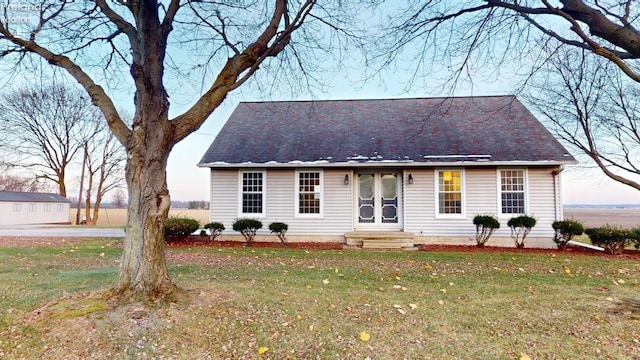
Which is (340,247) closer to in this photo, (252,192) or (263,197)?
(263,197)

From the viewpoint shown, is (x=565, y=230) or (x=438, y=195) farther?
(x=438, y=195)

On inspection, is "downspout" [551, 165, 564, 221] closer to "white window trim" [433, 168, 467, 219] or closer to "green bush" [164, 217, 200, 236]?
"white window trim" [433, 168, 467, 219]

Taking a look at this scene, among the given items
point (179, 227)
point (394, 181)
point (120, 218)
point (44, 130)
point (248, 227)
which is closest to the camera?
point (248, 227)

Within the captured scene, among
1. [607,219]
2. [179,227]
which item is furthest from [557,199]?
[607,219]

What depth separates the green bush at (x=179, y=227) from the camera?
1120 cm

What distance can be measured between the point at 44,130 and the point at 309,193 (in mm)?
27318

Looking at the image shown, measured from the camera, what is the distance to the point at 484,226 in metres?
10.6

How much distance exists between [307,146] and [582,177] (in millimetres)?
10878

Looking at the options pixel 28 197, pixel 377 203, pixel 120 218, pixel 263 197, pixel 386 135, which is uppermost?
pixel 386 135

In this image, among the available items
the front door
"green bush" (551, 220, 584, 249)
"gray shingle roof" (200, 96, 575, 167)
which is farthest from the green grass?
"gray shingle roof" (200, 96, 575, 167)

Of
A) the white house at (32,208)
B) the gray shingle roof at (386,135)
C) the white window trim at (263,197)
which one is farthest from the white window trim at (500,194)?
the white house at (32,208)

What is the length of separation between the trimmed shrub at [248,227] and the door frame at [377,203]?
3.46 metres

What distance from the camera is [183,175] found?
72.2ft

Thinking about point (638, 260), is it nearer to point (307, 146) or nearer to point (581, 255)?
point (581, 255)
